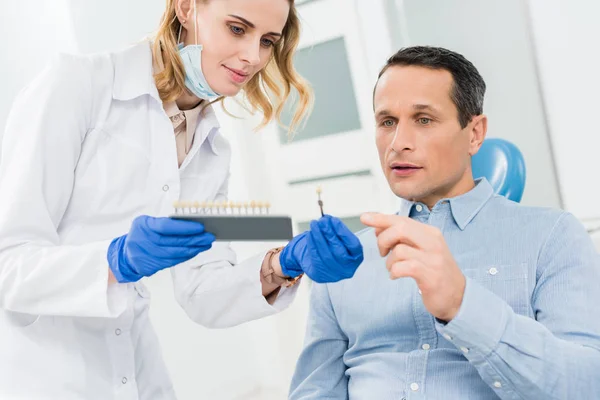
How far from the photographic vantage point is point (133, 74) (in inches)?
58.9

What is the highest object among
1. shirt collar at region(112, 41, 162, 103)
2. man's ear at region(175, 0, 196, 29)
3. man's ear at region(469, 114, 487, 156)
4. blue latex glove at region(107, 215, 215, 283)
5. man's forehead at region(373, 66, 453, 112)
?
man's ear at region(175, 0, 196, 29)

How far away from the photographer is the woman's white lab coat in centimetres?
123

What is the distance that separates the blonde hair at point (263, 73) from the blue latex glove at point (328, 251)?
42cm

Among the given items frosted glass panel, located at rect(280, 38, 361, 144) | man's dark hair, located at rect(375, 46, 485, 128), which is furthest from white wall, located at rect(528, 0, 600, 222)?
man's dark hair, located at rect(375, 46, 485, 128)

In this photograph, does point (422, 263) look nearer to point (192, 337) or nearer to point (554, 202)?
point (554, 202)

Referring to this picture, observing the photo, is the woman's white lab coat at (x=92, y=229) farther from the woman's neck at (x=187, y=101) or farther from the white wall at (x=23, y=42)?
the white wall at (x=23, y=42)

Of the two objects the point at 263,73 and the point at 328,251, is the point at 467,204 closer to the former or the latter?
the point at 328,251

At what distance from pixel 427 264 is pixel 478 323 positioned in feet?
0.43

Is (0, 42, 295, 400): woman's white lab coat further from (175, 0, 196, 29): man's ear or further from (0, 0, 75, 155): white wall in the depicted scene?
(0, 0, 75, 155): white wall

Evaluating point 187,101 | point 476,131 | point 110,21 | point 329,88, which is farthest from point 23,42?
point 476,131

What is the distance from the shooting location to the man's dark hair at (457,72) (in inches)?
59.3

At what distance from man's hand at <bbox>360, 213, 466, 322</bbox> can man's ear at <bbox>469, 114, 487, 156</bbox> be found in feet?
1.83

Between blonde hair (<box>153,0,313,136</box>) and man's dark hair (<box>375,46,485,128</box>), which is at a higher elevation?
blonde hair (<box>153,0,313,136</box>)

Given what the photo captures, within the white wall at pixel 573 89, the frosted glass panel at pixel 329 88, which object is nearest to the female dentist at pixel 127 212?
the white wall at pixel 573 89
